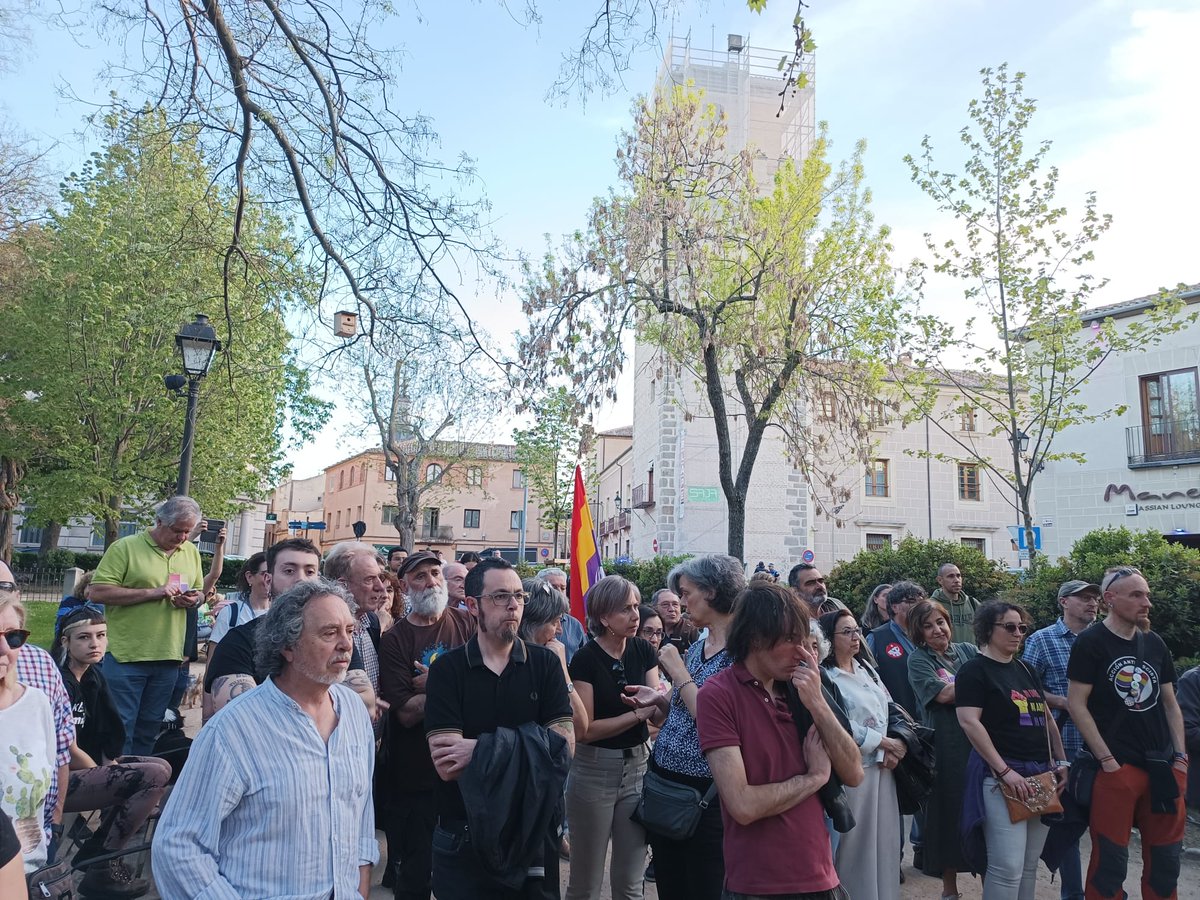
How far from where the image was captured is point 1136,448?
23703 mm

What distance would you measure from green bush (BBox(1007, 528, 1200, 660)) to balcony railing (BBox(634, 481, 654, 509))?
81.4 feet

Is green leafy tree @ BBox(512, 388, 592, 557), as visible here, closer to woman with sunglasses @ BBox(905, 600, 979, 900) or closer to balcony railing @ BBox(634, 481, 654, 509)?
balcony railing @ BBox(634, 481, 654, 509)

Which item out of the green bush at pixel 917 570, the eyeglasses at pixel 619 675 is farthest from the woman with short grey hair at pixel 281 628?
the green bush at pixel 917 570

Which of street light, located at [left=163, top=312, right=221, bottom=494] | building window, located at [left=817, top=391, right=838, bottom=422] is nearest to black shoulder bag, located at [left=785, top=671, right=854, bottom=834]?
street light, located at [left=163, top=312, right=221, bottom=494]

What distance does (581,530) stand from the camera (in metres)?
8.12


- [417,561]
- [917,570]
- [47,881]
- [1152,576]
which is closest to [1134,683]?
[417,561]

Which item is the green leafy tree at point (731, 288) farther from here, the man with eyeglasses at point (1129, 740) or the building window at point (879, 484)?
the building window at point (879, 484)

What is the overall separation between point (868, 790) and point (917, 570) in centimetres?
876

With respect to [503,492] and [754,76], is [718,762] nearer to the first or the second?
[754,76]

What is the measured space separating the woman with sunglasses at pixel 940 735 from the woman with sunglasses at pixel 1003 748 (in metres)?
0.50

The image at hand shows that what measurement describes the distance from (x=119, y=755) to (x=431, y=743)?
8.73ft

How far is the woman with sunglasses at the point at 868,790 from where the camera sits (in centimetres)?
433

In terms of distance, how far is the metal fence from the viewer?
77.4 ft

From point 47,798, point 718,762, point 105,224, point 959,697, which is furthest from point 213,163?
point 105,224
